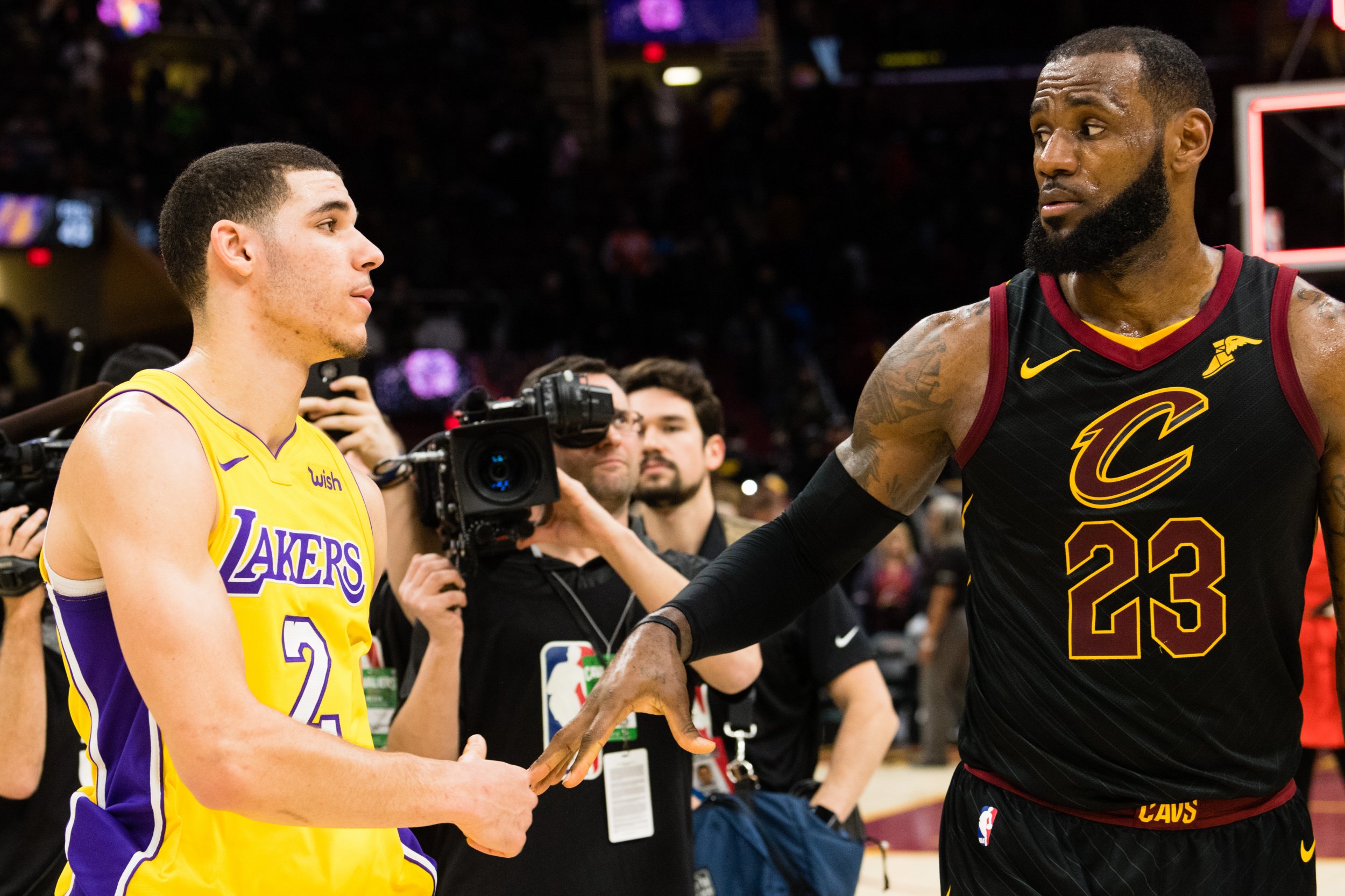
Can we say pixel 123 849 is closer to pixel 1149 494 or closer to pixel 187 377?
pixel 187 377

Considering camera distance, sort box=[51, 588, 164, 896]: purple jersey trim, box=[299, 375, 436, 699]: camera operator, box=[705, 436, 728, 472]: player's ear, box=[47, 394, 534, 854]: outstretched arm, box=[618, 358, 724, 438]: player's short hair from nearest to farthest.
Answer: box=[47, 394, 534, 854]: outstretched arm < box=[51, 588, 164, 896]: purple jersey trim < box=[299, 375, 436, 699]: camera operator < box=[618, 358, 724, 438]: player's short hair < box=[705, 436, 728, 472]: player's ear

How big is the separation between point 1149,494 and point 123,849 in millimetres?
1866

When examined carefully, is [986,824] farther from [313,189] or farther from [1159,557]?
[313,189]

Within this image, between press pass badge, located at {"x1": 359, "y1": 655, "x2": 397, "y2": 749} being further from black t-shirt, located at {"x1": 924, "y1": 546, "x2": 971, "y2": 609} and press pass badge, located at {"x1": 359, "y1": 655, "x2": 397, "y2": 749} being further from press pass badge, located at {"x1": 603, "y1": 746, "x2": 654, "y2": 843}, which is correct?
black t-shirt, located at {"x1": 924, "y1": 546, "x2": 971, "y2": 609}

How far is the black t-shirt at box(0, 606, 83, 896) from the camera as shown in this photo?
324 centimetres

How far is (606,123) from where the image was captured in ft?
64.2

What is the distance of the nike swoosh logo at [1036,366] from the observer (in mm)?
2457

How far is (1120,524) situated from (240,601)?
1.56 metres

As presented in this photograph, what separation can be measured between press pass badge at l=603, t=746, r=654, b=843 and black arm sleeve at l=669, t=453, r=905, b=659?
26.5 inches

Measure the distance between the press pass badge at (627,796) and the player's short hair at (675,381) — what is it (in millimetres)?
1389

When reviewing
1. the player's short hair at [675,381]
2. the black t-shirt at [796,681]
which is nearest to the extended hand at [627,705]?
the black t-shirt at [796,681]

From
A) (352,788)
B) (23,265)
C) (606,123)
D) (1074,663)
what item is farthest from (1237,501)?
(606,123)

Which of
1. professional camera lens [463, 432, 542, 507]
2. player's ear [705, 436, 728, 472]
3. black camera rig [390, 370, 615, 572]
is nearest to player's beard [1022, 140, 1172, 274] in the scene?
black camera rig [390, 370, 615, 572]

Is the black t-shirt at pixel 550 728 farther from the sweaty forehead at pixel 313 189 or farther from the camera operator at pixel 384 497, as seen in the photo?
the sweaty forehead at pixel 313 189
